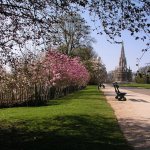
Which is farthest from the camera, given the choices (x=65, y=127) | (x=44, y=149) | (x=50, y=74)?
(x=50, y=74)

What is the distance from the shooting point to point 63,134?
12789mm

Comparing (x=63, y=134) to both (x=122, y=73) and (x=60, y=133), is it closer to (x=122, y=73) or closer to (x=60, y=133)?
(x=60, y=133)

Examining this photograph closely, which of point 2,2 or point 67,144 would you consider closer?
point 67,144

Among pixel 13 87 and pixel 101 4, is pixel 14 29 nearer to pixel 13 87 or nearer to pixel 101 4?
pixel 101 4

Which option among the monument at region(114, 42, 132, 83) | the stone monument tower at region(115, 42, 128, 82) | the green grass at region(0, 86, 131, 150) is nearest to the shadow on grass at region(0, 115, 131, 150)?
the green grass at region(0, 86, 131, 150)

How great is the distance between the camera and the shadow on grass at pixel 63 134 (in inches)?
424

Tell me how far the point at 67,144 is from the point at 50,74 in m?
25.5

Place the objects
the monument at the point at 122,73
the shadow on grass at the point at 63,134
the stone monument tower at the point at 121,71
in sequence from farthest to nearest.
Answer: the stone monument tower at the point at 121,71
the monument at the point at 122,73
the shadow on grass at the point at 63,134

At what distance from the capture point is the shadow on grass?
35.3ft

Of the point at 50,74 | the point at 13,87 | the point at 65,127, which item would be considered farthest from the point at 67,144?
the point at 50,74

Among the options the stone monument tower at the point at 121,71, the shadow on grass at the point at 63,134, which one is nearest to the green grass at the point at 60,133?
the shadow on grass at the point at 63,134

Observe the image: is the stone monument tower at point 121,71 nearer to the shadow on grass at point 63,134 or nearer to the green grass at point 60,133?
the green grass at point 60,133

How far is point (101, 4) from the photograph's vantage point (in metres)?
11.8

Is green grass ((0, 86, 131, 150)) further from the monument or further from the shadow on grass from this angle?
the monument
